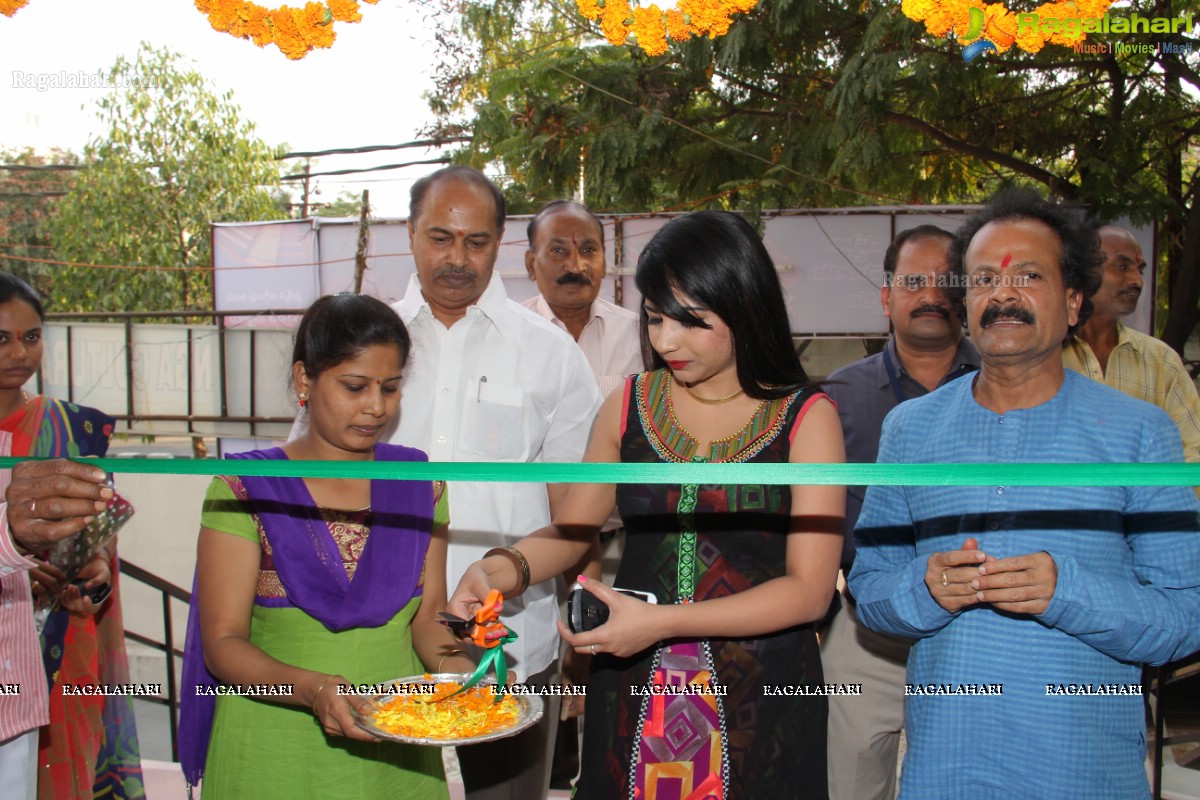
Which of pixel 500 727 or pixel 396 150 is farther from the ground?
pixel 396 150

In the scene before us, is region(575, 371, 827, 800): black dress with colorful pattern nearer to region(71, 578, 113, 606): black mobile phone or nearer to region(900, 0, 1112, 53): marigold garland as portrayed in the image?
region(71, 578, 113, 606): black mobile phone

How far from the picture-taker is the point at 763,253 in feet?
6.29

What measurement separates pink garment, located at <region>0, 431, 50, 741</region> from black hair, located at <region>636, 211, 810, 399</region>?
162 centimetres

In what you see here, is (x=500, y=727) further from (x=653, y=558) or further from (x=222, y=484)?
(x=222, y=484)

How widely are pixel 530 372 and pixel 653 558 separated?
122 centimetres

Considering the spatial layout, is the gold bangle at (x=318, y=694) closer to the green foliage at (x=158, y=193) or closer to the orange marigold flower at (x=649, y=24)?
the orange marigold flower at (x=649, y=24)

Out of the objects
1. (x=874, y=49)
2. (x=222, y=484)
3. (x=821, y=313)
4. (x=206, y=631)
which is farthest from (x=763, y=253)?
(x=821, y=313)

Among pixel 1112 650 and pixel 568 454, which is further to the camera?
pixel 568 454

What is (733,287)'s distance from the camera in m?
1.89

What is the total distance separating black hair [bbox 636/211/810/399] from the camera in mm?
1884

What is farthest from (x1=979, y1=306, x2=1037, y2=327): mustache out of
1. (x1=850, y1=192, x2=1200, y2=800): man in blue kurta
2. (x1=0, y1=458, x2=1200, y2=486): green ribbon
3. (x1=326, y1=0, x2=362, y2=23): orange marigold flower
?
(x1=326, y1=0, x2=362, y2=23): orange marigold flower

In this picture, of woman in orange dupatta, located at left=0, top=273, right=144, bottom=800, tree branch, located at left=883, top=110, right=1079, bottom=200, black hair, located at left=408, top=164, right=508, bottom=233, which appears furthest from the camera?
tree branch, located at left=883, top=110, right=1079, bottom=200

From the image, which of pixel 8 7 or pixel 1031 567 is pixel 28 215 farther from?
pixel 1031 567

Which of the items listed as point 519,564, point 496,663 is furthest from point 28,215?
point 496,663
